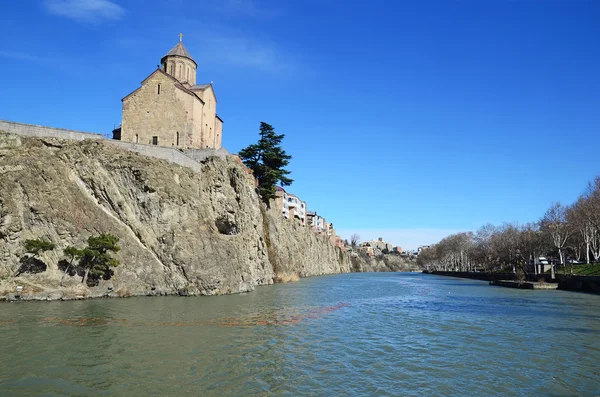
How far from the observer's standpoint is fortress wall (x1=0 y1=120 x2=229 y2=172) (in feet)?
118

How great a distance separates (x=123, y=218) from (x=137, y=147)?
313 inches

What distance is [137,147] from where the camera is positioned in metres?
41.6

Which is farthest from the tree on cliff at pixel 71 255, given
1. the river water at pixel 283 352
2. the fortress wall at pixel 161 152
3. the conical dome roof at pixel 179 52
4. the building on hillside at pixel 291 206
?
the building on hillside at pixel 291 206

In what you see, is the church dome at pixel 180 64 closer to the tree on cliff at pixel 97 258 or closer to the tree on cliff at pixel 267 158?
Result: the tree on cliff at pixel 267 158

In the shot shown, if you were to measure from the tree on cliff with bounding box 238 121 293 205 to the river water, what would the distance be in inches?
1521

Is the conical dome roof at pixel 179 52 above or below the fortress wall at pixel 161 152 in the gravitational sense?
above

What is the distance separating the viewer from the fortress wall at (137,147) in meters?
36.0

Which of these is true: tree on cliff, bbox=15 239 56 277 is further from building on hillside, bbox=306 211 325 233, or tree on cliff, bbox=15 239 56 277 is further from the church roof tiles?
building on hillside, bbox=306 211 325 233

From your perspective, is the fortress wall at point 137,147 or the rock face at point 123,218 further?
the fortress wall at point 137,147

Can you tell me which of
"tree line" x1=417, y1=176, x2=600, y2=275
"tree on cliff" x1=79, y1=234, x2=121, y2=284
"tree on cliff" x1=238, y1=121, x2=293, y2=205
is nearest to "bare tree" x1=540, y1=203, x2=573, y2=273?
"tree line" x1=417, y1=176, x2=600, y2=275

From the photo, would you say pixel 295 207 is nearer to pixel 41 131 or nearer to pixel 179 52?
pixel 179 52

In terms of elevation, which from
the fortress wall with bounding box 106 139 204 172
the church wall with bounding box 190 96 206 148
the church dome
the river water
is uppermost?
the church dome

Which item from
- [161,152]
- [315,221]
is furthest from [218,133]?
[315,221]

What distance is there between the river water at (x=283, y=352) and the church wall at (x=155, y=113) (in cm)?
3018
